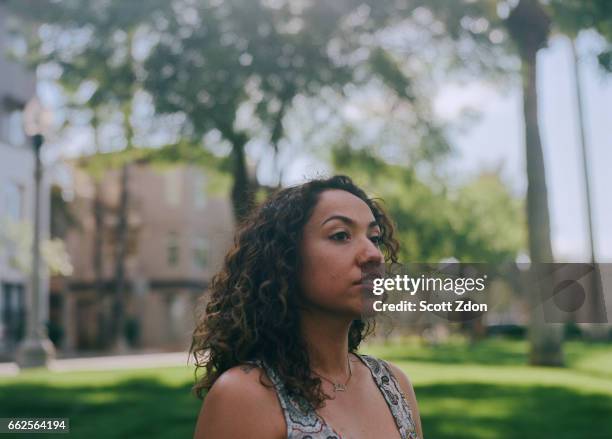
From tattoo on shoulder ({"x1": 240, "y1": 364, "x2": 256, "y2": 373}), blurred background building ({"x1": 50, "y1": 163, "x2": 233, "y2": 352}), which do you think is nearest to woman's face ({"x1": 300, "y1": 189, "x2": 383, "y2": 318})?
tattoo on shoulder ({"x1": 240, "y1": 364, "x2": 256, "y2": 373})

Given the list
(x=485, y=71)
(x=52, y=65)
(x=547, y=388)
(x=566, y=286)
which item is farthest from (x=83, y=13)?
(x=566, y=286)

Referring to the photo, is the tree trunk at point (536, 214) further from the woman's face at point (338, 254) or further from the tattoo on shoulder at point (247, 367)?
the tattoo on shoulder at point (247, 367)

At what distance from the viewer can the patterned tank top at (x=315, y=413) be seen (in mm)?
1926

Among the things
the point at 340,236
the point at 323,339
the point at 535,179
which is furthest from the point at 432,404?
the point at 535,179

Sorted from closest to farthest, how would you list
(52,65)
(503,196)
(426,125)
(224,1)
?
(224,1) < (52,65) < (426,125) < (503,196)

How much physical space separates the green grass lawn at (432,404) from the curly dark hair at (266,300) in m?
5.53

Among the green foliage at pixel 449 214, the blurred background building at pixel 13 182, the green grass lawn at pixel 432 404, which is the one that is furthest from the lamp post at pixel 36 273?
the blurred background building at pixel 13 182

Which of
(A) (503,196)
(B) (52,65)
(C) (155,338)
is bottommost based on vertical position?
(C) (155,338)

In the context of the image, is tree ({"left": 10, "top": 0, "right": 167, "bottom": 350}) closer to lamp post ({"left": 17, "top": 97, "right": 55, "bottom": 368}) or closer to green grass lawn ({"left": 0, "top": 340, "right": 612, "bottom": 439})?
lamp post ({"left": 17, "top": 97, "right": 55, "bottom": 368})

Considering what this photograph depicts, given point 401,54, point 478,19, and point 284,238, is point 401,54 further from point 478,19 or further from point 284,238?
point 284,238

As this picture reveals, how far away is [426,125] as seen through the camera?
55.0 feet

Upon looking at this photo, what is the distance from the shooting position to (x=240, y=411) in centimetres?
189

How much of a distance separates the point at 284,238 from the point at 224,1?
12.3 m

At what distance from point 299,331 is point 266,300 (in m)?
0.12
